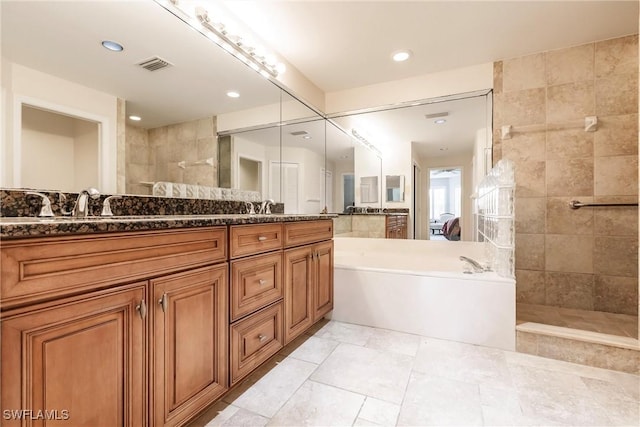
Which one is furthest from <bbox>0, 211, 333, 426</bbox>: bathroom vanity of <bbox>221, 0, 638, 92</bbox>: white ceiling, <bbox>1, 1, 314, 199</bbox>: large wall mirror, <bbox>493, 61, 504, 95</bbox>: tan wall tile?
<bbox>493, 61, 504, 95</bbox>: tan wall tile

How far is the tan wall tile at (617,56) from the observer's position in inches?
86.1

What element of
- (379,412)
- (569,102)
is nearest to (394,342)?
(379,412)

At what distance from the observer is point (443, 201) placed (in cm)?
300

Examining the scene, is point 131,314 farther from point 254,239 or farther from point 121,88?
point 121,88

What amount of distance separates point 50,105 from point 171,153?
545 mm

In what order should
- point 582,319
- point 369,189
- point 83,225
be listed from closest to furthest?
point 83,225
point 582,319
point 369,189

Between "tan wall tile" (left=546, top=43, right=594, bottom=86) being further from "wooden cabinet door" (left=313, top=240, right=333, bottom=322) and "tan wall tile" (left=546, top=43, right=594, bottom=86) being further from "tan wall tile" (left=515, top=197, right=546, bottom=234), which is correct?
"wooden cabinet door" (left=313, top=240, right=333, bottom=322)

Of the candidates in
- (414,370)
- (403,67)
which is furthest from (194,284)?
(403,67)

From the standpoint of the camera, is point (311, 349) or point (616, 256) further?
point (616, 256)

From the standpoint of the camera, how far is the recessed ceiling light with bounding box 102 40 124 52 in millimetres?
1305

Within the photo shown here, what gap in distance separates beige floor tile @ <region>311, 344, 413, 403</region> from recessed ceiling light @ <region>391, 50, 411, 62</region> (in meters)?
2.33

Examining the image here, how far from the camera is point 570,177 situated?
2.39m

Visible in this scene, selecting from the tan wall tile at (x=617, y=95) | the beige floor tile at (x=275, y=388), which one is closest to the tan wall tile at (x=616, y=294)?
the tan wall tile at (x=617, y=95)

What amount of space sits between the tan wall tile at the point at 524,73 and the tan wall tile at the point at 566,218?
998 mm
